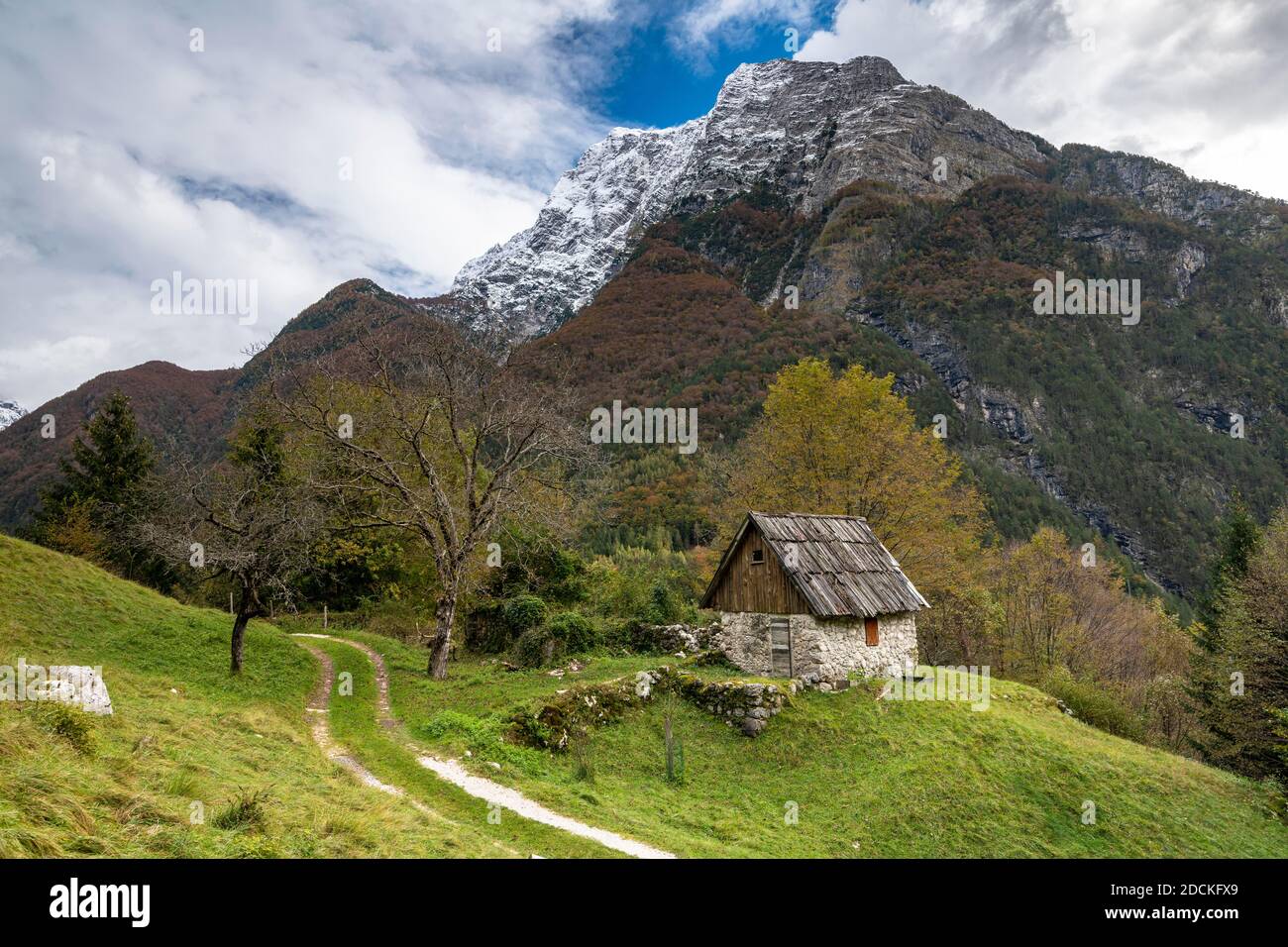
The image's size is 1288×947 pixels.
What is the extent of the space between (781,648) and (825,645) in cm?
171

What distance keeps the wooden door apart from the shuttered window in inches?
137

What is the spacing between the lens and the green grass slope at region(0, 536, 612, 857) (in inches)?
257

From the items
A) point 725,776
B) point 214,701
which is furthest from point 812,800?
point 214,701

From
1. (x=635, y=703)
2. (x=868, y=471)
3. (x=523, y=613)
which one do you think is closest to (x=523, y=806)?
(x=635, y=703)

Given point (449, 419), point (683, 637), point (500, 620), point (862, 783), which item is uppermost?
point (449, 419)

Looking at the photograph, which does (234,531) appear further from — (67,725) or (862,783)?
(862,783)

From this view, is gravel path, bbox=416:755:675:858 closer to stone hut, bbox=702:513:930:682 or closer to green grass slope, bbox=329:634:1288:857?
green grass slope, bbox=329:634:1288:857

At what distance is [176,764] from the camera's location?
991 centimetres

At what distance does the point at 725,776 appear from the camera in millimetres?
17078
